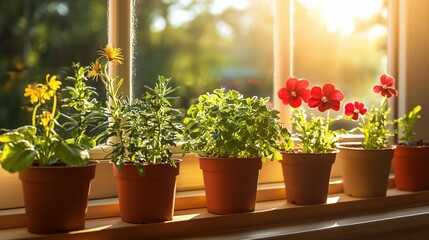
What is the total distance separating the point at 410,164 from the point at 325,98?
Answer: 1.45ft

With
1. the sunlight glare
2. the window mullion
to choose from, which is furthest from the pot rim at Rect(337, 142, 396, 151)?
the window mullion


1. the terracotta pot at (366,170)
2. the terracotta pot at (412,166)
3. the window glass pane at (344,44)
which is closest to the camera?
the terracotta pot at (366,170)

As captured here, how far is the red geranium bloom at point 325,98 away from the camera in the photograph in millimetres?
1731

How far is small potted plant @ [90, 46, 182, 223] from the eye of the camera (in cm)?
140

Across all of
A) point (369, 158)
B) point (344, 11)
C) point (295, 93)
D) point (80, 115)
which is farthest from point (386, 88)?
point (80, 115)

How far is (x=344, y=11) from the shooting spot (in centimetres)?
222

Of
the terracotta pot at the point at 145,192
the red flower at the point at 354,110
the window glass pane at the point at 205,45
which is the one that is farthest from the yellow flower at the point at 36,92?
the red flower at the point at 354,110

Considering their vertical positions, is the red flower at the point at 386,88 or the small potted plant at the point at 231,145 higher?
the red flower at the point at 386,88

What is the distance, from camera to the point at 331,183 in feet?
6.24

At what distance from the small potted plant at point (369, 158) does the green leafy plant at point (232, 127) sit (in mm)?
351

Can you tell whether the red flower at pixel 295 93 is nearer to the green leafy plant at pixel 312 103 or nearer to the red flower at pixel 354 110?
the green leafy plant at pixel 312 103

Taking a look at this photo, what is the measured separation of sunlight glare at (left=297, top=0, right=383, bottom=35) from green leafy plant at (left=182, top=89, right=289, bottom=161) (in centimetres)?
75

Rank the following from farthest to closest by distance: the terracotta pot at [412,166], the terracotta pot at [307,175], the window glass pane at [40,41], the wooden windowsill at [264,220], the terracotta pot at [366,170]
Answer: the terracotta pot at [412,166] → the terracotta pot at [366,170] → the terracotta pot at [307,175] → the window glass pane at [40,41] → the wooden windowsill at [264,220]

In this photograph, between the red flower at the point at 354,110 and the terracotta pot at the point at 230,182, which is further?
the red flower at the point at 354,110
